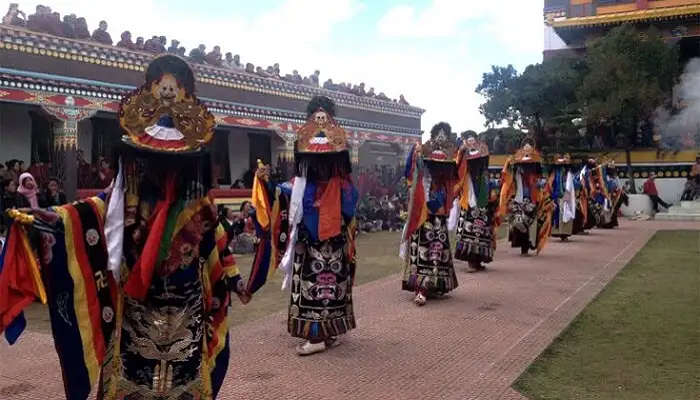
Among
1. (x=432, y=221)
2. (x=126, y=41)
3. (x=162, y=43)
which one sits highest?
(x=162, y=43)

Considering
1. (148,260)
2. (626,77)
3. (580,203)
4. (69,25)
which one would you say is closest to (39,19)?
(69,25)

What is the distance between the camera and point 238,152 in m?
18.4

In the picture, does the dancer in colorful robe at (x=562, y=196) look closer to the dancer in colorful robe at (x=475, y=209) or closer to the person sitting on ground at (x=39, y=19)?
the dancer in colorful robe at (x=475, y=209)

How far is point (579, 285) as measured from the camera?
895 cm

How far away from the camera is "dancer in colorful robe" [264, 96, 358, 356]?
551 cm

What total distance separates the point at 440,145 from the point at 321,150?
2.72 metres

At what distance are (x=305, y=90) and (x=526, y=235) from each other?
9.09 m

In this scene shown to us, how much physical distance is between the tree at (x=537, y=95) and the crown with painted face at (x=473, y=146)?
15.7m

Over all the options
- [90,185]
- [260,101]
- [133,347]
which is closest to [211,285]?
[133,347]

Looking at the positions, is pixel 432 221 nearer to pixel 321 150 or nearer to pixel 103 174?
pixel 321 150

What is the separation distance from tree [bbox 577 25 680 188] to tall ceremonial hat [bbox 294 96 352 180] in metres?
18.5

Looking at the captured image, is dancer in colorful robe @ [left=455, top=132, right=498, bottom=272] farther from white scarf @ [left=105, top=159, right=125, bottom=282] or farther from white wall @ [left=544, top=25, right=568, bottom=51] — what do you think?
white wall @ [left=544, top=25, right=568, bottom=51]

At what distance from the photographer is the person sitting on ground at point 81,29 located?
43.5 feet

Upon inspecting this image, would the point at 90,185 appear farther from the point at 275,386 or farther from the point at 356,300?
the point at 275,386
